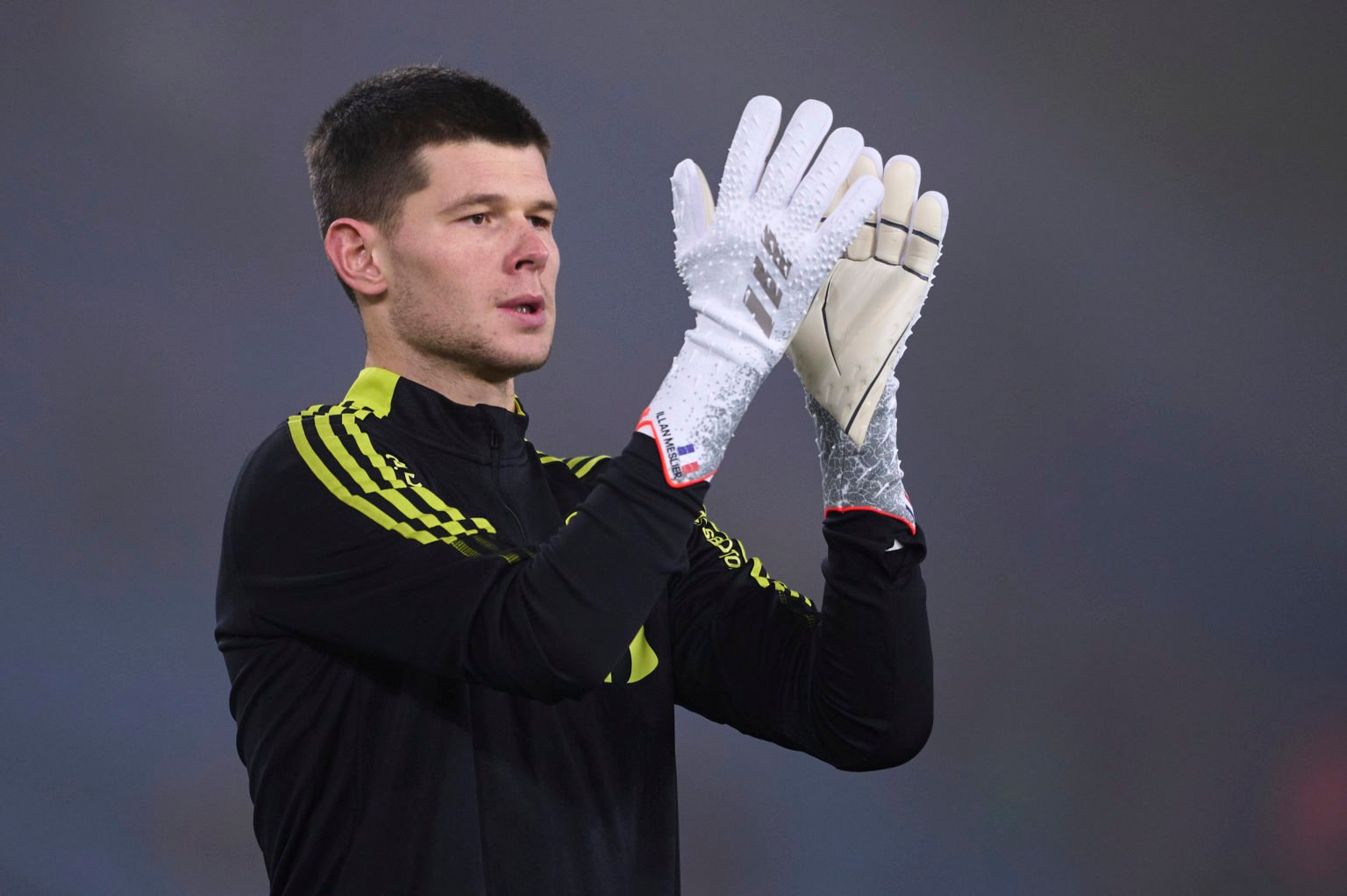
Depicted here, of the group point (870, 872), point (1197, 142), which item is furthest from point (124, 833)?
point (1197, 142)

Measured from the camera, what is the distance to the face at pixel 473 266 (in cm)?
123

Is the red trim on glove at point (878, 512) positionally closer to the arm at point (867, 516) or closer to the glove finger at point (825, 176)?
the arm at point (867, 516)

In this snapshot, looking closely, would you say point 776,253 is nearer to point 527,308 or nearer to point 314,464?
point 527,308

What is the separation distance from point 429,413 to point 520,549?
223mm

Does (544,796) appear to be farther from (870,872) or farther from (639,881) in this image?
(870,872)

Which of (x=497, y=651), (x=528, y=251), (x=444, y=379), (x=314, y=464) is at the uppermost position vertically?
(x=528, y=251)

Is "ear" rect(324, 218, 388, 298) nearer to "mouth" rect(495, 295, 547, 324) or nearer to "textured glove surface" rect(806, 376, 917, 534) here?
"mouth" rect(495, 295, 547, 324)

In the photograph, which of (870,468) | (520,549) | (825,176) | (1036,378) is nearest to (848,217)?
(825,176)

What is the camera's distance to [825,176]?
3.77 ft

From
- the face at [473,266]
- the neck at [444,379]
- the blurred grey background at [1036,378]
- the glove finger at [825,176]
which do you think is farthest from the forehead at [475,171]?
the blurred grey background at [1036,378]

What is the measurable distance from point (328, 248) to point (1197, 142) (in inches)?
79.2

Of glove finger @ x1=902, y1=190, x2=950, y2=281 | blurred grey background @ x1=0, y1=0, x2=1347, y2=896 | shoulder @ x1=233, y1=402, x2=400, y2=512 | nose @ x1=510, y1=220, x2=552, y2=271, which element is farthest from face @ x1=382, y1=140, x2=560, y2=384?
blurred grey background @ x1=0, y1=0, x2=1347, y2=896

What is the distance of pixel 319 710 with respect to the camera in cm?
113

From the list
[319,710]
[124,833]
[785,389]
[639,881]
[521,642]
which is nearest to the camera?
[521,642]
